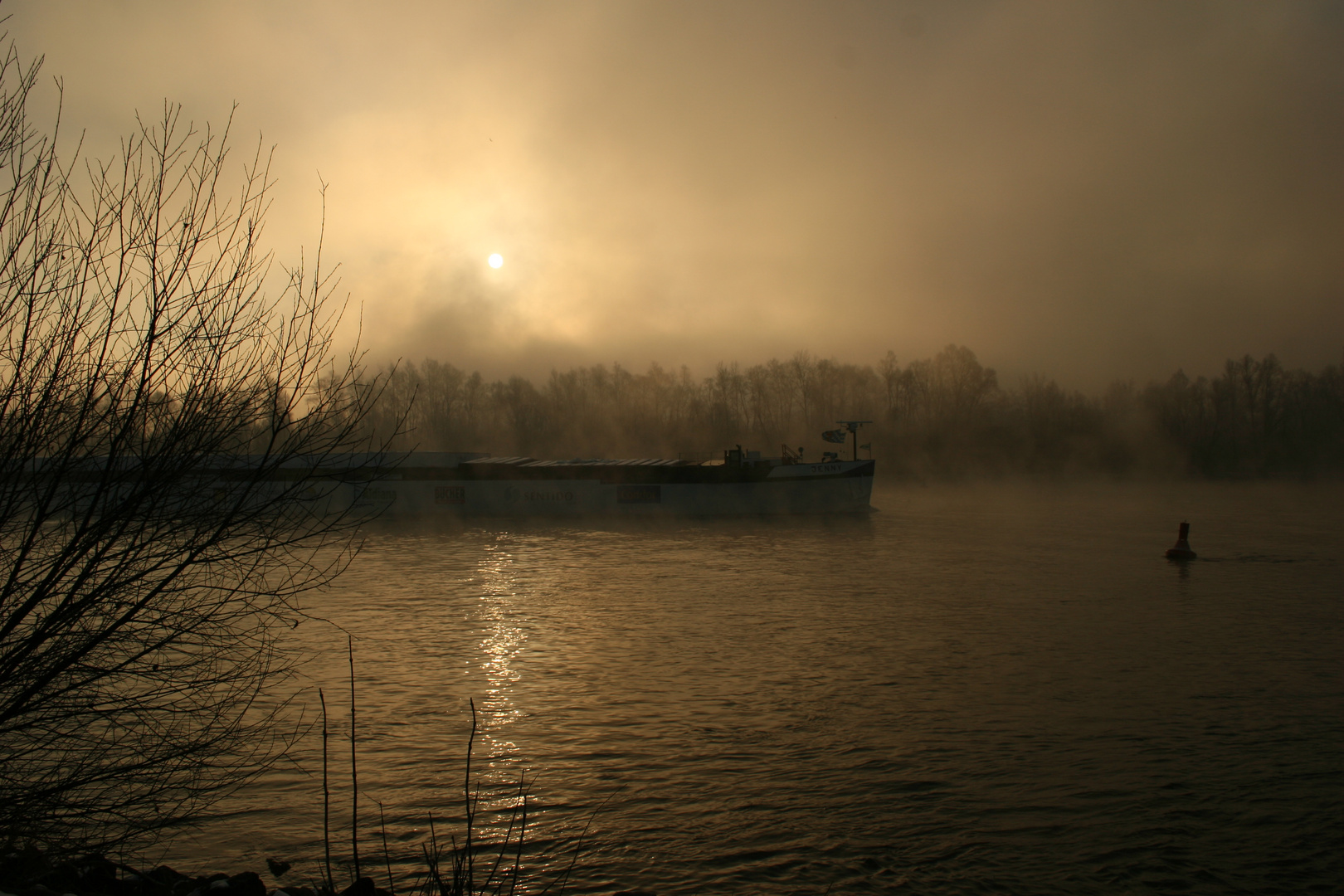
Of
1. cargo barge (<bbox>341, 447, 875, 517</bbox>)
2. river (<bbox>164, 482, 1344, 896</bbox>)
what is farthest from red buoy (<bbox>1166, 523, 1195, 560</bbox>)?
cargo barge (<bbox>341, 447, 875, 517</bbox>)

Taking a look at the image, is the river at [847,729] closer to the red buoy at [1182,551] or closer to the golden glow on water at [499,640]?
the golden glow on water at [499,640]

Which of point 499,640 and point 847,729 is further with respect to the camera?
point 499,640

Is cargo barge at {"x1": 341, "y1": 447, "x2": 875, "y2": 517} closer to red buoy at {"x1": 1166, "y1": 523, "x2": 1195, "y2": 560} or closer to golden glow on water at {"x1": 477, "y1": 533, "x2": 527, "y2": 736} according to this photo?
golden glow on water at {"x1": 477, "y1": 533, "x2": 527, "y2": 736}

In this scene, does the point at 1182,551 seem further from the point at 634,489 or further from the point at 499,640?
the point at 634,489

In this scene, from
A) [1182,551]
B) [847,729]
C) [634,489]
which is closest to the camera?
[847,729]

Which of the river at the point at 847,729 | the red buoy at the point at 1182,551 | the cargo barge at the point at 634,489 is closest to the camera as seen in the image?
the river at the point at 847,729

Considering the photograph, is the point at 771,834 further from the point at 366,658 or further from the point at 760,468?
the point at 760,468

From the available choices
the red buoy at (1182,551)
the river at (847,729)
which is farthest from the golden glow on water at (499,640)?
the red buoy at (1182,551)

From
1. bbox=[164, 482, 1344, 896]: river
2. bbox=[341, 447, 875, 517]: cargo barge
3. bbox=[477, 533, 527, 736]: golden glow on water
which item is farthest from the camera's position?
bbox=[341, 447, 875, 517]: cargo barge

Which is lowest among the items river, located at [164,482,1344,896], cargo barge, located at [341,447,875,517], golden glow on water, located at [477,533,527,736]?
river, located at [164,482,1344,896]

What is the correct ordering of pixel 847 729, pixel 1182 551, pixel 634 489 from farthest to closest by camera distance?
pixel 634 489, pixel 1182 551, pixel 847 729

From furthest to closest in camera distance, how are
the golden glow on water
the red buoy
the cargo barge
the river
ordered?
1. the cargo barge
2. the red buoy
3. the golden glow on water
4. the river

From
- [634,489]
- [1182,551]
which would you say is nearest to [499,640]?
[1182,551]

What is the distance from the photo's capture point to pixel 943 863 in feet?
19.8
